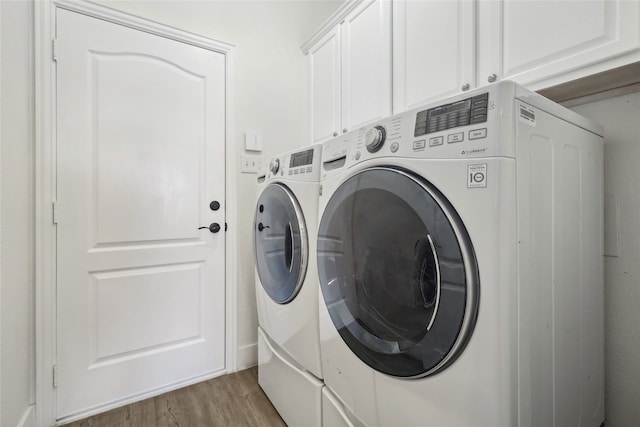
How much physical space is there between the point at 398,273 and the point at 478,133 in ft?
1.22

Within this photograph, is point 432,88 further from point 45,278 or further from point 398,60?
point 45,278

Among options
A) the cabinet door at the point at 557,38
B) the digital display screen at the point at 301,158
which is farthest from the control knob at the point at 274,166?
the cabinet door at the point at 557,38

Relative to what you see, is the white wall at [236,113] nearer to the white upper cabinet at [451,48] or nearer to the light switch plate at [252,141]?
the light switch plate at [252,141]

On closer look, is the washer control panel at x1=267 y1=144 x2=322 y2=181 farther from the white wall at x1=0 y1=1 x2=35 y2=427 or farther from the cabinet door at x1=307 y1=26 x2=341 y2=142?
the white wall at x1=0 y1=1 x2=35 y2=427

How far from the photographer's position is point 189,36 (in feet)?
5.70

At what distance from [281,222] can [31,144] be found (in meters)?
1.23

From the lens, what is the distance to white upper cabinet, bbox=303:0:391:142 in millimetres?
1480

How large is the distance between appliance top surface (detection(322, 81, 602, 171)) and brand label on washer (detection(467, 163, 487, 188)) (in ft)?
0.08

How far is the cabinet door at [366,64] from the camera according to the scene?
146 cm

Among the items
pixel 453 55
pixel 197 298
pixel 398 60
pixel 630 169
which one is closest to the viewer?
pixel 630 169

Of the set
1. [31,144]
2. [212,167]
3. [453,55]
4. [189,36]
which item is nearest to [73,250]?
[31,144]

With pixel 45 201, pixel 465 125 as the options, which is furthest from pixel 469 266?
pixel 45 201

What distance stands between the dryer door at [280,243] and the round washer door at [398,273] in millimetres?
168

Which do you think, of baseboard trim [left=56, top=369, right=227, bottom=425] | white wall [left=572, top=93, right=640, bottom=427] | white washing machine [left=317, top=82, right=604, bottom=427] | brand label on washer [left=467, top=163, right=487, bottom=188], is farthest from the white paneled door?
white wall [left=572, top=93, right=640, bottom=427]
